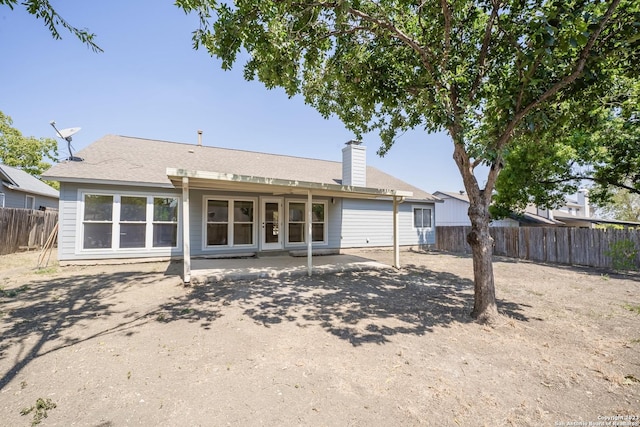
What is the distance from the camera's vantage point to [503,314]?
4.87m

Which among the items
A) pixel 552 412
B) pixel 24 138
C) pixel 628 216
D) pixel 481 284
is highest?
pixel 24 138

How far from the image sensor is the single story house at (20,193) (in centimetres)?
1508

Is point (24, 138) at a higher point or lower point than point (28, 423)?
higher

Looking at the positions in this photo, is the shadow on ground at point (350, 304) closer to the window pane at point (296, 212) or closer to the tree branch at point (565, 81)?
the tree branch at point (565, 81)

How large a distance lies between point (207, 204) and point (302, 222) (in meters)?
3.74

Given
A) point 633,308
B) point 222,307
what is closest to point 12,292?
point 222,307

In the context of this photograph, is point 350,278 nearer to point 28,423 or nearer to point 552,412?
point 552,412

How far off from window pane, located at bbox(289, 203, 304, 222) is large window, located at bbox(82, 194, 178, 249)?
418cm

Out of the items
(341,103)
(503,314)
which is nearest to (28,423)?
(503,314)

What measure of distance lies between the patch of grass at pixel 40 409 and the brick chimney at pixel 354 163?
11415 mm

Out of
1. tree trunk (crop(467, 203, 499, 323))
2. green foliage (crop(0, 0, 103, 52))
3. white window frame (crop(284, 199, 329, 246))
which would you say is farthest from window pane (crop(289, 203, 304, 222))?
green foliage (crop(0, 0, 103, 52))

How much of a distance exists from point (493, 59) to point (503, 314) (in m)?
4.78

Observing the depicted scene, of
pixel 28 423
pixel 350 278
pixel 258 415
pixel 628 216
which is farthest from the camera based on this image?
pixel 628 216

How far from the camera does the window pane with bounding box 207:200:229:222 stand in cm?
1009
